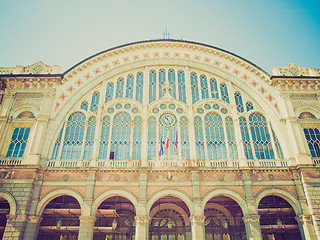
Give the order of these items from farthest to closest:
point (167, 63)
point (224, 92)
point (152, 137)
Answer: point (167, 63) < point (224, 92) < point (152, 137)

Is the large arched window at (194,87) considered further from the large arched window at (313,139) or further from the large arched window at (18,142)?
the large arched window at (18,142)

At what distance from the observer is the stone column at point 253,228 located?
19.6 m

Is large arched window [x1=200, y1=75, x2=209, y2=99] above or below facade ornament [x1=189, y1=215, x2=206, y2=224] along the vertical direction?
above

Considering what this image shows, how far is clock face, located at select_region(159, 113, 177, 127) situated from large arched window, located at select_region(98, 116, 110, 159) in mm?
5642

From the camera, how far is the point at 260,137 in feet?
81.6

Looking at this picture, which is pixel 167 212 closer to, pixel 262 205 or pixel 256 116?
pixel 262 205

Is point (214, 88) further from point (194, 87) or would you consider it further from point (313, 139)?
point (313, 139)

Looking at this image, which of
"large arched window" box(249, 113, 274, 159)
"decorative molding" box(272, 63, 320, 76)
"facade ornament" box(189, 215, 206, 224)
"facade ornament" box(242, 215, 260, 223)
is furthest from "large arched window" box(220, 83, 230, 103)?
"facade ornament" box(189, 215, 206, 224)

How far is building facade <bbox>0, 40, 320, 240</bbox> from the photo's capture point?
21.0 meters

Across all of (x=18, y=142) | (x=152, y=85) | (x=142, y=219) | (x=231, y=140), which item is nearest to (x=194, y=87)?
(x=152, y=85)

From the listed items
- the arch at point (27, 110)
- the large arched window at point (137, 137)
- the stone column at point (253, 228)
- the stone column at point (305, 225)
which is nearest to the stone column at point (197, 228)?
the stone column at point (253, 228)

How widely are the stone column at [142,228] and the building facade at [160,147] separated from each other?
0.08m

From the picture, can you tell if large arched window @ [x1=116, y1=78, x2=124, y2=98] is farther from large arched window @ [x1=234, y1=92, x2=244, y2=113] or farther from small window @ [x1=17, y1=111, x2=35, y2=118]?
large arched window @ [x1=234, y1=92, x2=244, y2=113]

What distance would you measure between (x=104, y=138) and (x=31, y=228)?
32.2 feet
